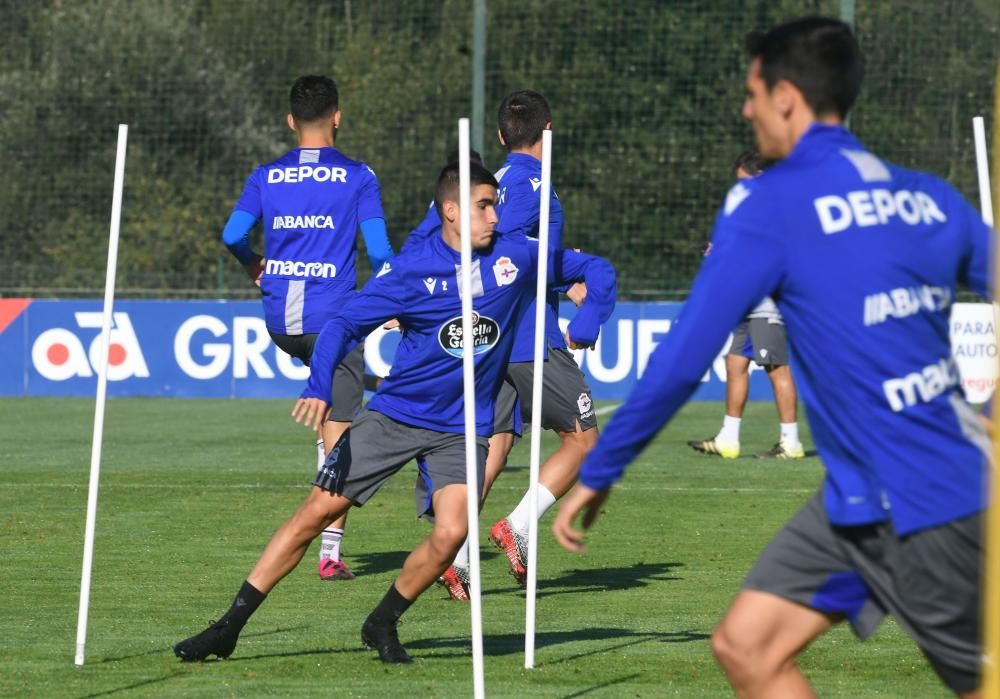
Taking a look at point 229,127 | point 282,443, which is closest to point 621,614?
point 282,443

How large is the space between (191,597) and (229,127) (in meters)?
27.8

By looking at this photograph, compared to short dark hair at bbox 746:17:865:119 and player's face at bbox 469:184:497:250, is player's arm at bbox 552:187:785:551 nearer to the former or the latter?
short dark hair at bbox 746:17:865:119

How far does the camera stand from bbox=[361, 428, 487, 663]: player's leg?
21.4 ft

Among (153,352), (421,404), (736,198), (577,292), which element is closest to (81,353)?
(153,352)

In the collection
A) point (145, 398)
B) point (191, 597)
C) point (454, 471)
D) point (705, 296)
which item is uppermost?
point (705, 296)

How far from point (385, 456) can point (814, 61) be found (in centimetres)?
301

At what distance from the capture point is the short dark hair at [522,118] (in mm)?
8672

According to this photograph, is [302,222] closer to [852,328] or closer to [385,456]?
[385,456]

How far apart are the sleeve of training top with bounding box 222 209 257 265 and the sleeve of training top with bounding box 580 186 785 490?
198 inches

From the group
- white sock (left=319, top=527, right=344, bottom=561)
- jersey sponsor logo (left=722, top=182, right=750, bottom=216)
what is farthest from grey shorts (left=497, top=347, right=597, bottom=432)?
jersey sponsor logo (left=722, top=182, right=750, bottom=216)

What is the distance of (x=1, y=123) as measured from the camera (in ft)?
112

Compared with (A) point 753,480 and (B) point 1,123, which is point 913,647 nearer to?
(A) point 753,480

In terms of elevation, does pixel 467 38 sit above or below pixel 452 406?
above

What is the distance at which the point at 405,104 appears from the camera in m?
33.2
